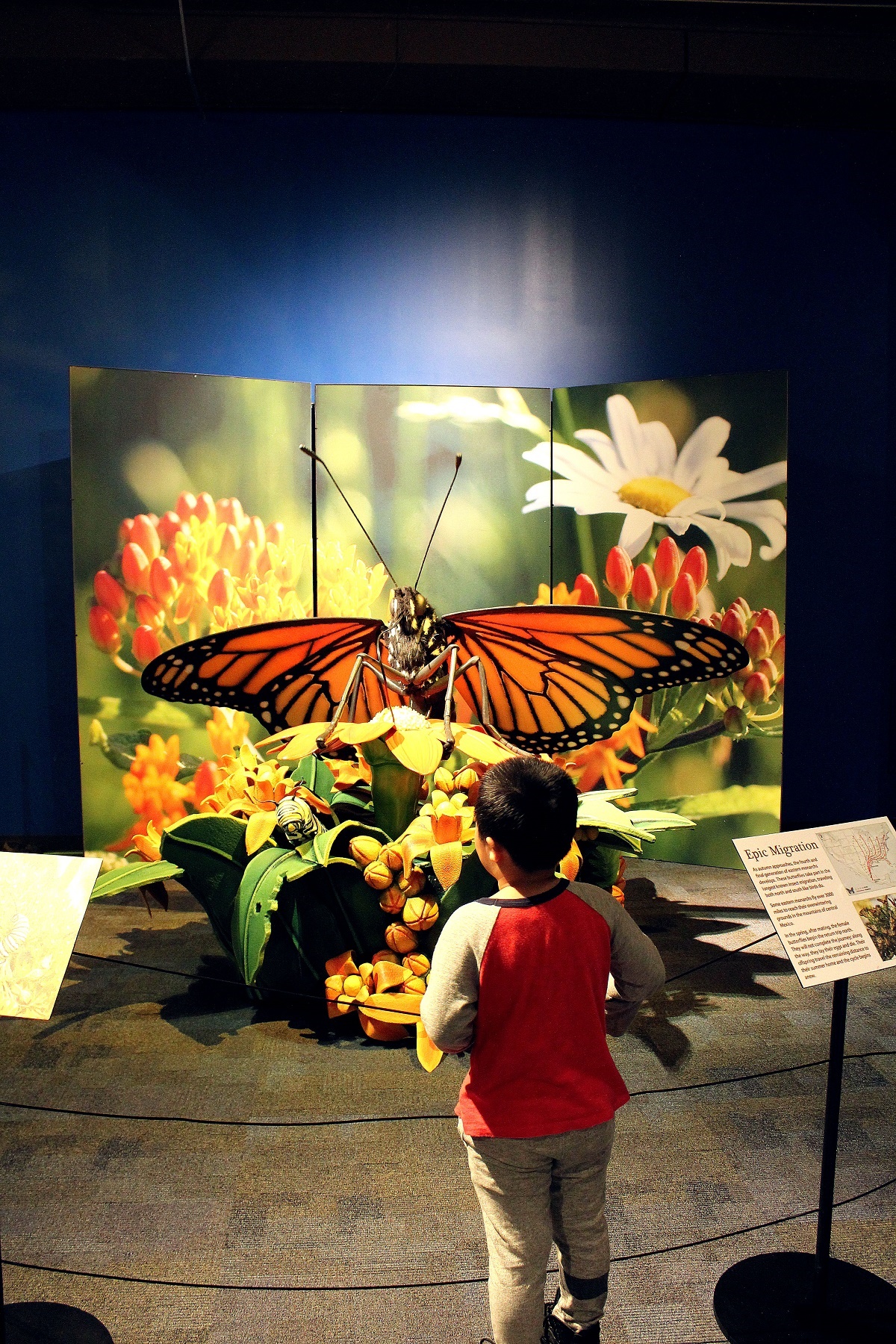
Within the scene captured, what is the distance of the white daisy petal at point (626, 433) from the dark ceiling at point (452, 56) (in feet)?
4.00

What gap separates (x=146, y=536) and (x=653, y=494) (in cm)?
181

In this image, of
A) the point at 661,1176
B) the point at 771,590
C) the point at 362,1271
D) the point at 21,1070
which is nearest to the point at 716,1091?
the point at 661,1176

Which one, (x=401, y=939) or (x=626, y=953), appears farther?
(x=401, y=939)

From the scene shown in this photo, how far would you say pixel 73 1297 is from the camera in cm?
157

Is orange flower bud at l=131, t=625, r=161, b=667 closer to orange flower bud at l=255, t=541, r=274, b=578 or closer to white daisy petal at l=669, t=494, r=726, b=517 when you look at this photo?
orange flower bud at l=255, t=541, r=274, b=578

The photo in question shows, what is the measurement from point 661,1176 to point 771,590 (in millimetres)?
2269

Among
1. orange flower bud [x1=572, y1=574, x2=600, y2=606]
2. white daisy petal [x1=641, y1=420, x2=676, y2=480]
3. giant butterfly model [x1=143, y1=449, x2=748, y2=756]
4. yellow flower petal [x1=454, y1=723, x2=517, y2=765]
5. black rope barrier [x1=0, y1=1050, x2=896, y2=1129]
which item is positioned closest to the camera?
black rope barrier [x1=0, y1=1050, x2=896, y2=1129]

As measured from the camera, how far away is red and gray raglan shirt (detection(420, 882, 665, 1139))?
3.78 ft

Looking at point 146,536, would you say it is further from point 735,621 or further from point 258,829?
point 735,621

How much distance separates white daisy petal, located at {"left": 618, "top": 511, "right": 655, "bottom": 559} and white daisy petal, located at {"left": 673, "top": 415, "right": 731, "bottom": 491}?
162mm

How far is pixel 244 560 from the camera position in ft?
12.2

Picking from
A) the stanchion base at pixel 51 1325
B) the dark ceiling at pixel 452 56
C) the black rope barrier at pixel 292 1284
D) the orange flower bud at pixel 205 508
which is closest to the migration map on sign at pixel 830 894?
the black rope barrier at pixel 292 1284

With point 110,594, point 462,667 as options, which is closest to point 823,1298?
point 462,667

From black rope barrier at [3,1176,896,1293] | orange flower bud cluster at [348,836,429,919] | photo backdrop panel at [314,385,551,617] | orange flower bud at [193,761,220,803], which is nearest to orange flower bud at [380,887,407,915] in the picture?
orange flower bud cluster at [348,836,429,919]
